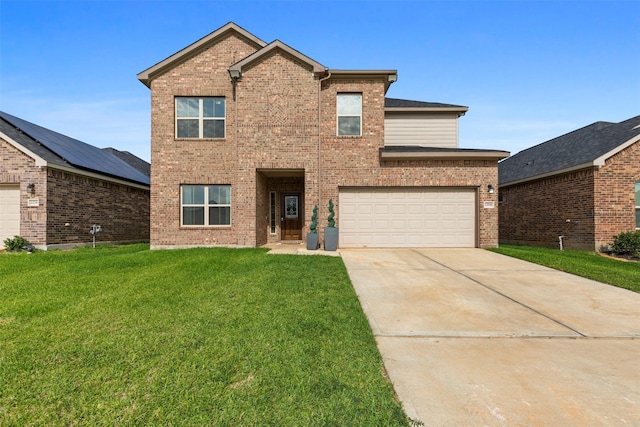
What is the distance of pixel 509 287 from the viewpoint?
6219mm

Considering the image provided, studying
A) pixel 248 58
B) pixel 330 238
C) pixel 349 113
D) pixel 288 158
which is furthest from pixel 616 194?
pixel 248 58

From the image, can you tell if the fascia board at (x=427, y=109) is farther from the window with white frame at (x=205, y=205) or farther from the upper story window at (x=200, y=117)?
A: the window with white frame at (x=205, y=205)

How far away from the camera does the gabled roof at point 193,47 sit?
1182cm

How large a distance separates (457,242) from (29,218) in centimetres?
1625

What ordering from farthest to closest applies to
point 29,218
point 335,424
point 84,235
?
point 84,235
point 29,218
point 335,424

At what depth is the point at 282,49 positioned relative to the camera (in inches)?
458

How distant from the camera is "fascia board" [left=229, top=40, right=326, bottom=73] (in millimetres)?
11508

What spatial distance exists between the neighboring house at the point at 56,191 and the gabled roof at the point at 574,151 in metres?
20.2

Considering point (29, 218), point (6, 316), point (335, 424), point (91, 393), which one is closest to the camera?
point (335, 424)

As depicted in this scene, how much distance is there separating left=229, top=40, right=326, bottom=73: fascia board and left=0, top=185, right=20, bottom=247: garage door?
31.4 feet

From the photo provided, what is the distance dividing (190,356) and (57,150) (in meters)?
14.4

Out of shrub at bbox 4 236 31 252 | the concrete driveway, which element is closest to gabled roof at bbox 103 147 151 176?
shrub at bbox 4 236 31 252

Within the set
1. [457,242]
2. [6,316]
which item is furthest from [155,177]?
[457,242]

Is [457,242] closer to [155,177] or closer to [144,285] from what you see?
[144,285]
